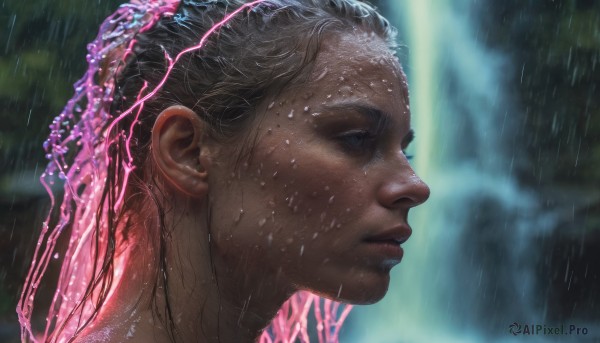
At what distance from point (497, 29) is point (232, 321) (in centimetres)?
467

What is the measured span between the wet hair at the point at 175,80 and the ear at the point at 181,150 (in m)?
0.04

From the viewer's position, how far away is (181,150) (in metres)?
1.89

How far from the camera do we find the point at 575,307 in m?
5.70

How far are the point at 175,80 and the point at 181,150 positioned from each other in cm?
17

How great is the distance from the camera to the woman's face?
1816 millimetres

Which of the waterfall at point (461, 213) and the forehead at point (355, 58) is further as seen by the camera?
the waterfall at point (461, 213)

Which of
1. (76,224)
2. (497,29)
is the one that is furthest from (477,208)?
(76,224)

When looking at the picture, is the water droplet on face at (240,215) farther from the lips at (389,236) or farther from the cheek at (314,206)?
the lips at (389,236)

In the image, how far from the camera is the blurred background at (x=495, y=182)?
5.63m

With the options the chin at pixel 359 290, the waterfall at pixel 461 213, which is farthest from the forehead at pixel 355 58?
the waterfall at pixel 461 213

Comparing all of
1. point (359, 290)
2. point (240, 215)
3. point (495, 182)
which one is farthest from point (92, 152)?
point (495, 182)

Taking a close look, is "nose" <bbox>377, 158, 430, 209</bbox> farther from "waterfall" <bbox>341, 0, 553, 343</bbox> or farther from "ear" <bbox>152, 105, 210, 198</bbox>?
"waterfall" <bbox>341, 0, 553, 343</bbox>

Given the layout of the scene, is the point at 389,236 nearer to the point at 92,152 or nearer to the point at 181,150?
the point at 181,150

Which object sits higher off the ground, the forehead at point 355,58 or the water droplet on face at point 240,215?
the forehead at point 355,58
